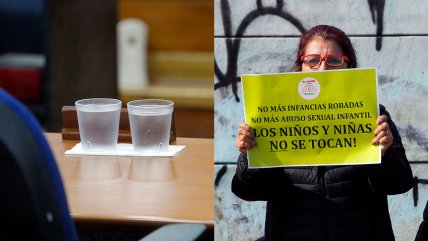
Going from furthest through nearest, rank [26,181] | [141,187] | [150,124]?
[150,124], [141,187], [26,181]

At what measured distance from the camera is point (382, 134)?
76.9 inches

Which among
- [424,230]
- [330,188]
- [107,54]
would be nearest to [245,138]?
[330,188]

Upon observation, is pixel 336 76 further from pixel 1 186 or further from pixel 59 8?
pixel 59 8

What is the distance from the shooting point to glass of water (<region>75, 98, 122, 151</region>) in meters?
2.60

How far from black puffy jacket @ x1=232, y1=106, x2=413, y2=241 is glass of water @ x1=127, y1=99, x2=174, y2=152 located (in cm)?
52

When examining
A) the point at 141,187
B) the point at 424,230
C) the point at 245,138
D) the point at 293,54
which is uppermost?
the point at 293,54

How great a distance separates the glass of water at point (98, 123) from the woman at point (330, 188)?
0.61 m

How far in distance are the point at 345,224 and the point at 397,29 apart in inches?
25.3

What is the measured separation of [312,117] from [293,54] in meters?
0.54

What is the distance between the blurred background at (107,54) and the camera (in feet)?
17.3

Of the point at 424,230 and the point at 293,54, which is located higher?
the point at 293,54

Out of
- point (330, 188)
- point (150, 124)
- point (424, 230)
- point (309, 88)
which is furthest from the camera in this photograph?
point (150, 124)

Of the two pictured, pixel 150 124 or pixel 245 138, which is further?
pixel 150 124

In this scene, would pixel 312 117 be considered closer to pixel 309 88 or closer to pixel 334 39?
pixel 309 88
